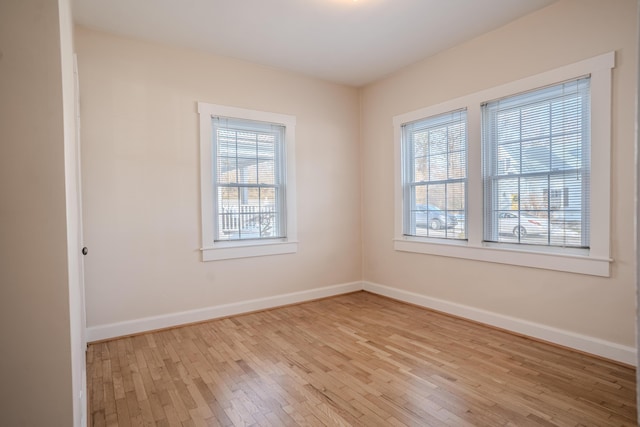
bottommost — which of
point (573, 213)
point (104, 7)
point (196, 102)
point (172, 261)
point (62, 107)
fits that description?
point (172, 261)

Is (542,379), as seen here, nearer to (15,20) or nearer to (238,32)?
(15,20)

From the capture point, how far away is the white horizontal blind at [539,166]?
2908mm

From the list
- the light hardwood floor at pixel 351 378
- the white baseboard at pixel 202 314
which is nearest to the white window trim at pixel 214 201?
the white baseboard at pixel 202 314

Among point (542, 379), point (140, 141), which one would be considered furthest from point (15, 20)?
point (542, 379)

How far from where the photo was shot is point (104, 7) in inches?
116

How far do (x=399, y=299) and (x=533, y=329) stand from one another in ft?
5.33

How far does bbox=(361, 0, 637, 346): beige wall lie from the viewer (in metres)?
2.64

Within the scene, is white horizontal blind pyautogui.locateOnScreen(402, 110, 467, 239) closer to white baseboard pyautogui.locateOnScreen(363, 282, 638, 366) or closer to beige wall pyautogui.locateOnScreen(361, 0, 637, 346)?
beige wall pyautogui.locateOnScreen(361, 0, 637, 346)

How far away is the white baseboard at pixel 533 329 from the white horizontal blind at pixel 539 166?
76 cm

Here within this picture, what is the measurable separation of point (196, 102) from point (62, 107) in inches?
107

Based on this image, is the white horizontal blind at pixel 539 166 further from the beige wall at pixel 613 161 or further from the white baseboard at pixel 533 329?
the white baseboard at pixel 533 329

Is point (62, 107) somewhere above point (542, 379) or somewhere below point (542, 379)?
above

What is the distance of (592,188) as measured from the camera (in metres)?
2.79

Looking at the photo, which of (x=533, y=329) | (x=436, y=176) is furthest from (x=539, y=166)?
(x=533, y=329)
